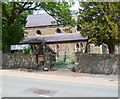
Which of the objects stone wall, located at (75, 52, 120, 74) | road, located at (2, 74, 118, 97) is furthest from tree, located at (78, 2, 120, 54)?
road, located at (2, 74, 118, 97)

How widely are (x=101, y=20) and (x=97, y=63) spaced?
448 centimetres

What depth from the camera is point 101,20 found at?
17.7 m

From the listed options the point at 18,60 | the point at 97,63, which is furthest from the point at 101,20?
the point at 18,60

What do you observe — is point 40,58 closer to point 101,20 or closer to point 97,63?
point 97,63

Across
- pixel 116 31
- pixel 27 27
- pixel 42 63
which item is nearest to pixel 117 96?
pixel 116 31

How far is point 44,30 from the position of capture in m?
41.5

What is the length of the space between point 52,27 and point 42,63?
65.8 feet

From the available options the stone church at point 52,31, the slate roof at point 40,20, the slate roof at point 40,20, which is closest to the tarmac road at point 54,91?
the stone church at point 52,31

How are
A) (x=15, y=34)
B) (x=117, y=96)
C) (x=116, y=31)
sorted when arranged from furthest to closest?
(x=15, y=34) < (x=116, y=31) < (x=117, y=96)

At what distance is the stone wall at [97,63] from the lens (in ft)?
59.7

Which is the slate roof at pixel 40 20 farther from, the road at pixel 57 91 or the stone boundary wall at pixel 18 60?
the road at pixel 57 91

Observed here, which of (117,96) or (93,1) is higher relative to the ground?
(93,1)

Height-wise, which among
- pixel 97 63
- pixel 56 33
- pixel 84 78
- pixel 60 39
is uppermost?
pixel 56 33

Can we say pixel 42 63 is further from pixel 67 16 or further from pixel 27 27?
pixel 27 27
